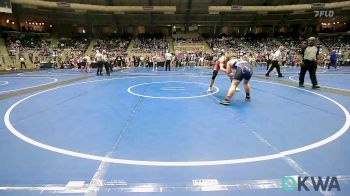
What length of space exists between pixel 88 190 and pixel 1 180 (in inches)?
44.6

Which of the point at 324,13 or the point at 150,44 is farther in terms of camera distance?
the point at 150,44

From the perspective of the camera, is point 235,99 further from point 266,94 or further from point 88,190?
point 88,190

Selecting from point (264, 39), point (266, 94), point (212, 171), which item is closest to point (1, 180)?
point (212, 171)

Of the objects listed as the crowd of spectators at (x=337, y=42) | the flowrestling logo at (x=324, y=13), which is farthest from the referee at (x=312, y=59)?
the flowrestling logo at (x=324, y=13)

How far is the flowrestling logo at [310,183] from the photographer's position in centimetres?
286

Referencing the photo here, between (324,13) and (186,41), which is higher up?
(324,13)

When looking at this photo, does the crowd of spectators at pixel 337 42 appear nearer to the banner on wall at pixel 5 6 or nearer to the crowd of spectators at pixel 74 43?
the crowd of spectators at pixel 74 43

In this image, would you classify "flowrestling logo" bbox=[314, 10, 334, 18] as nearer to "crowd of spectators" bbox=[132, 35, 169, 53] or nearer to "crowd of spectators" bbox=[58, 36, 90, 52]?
"crowd of spectators" bbox=[132, 35, 169, 53]

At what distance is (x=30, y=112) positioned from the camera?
6496 mm

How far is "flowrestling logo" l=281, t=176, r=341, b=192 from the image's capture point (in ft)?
9.39

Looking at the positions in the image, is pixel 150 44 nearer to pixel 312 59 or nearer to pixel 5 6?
pixel 5 6

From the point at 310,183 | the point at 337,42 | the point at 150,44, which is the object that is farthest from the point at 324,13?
the point at 310,183

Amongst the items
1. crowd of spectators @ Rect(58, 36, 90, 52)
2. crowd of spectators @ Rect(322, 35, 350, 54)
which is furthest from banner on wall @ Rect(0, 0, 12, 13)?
crowd of spectators @ Rect(322, 35, 350, 54)

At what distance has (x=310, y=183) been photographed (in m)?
2.96
